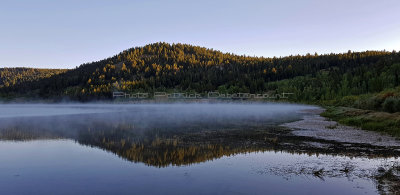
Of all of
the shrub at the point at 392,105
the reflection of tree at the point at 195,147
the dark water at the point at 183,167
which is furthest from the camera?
the shrub at the point at 392,105

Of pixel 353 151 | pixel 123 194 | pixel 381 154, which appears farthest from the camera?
pixel 353 151

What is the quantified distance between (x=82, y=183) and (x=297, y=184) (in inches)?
393

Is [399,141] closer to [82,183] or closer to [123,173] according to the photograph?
[123,173]

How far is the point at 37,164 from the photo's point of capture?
19609 mm

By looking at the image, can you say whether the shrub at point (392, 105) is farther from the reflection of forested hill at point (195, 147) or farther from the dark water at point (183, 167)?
the dark water at point (183, 167)

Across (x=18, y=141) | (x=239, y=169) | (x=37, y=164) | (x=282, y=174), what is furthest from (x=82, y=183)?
(x=18, y=141)

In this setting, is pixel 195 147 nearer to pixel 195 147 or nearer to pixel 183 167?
pixel 195 147

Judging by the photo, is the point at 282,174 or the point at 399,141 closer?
the point at 282,174

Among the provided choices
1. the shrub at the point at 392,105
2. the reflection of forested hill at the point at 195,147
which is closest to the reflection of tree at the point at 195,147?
the reflection of forested hill at the point at 195,147

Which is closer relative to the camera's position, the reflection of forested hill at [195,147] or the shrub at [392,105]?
the reflection of forested hill at [195,147]

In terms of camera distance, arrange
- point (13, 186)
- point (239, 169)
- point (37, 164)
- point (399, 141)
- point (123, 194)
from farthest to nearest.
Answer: point (399, 141) < point (37, 164) < point (239, 169) < point (13, 186) < point (123, 194)

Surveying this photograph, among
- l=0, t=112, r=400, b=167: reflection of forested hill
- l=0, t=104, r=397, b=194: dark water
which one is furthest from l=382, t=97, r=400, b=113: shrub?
l=0, t=104, r=397, b=194: dark water

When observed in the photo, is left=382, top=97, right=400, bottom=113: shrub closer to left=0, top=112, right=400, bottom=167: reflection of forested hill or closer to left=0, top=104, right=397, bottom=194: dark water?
left=0, top=112, right=400, bottom=167: reflection of forested hill

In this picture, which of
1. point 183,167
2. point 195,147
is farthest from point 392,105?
point 183,167
